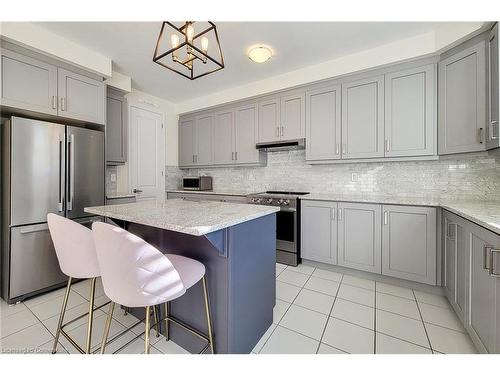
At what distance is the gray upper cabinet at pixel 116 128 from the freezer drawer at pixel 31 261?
129 cm

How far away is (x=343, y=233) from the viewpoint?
2629 mm

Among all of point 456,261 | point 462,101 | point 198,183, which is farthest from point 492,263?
point 198,183

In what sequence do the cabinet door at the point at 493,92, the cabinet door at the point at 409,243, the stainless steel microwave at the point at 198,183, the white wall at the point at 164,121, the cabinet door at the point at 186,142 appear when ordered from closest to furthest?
the cabinet door at the point at 493,92, the cabinet door at the point at 409,243, the white wall at the point at 164,121, the stainless steel microwave at the point at 198,183, the cabinet door at the point at 186,142

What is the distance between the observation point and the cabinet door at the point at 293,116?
3133mm

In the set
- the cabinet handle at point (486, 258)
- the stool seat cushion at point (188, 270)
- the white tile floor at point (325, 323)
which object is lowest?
the white tile floor at point (325, 323)

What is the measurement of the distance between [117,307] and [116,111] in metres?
2.62

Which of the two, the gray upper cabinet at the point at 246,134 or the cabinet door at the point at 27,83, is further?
the gray upper cabinet at the point at 246,134

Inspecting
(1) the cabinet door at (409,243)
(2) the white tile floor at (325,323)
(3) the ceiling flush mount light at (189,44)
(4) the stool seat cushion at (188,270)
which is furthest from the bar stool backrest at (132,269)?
(1) the cabinet door at (409,243)

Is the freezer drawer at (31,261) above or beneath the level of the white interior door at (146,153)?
beneath

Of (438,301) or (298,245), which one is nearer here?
(438,301)

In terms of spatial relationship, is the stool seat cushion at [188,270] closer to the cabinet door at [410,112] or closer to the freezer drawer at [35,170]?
the freezer drawer at [35,170]

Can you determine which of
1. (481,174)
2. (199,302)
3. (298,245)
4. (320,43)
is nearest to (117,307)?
(199,302)

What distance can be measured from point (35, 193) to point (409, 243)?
3.77 m

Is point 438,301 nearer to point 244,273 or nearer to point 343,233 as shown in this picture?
point 343,233
